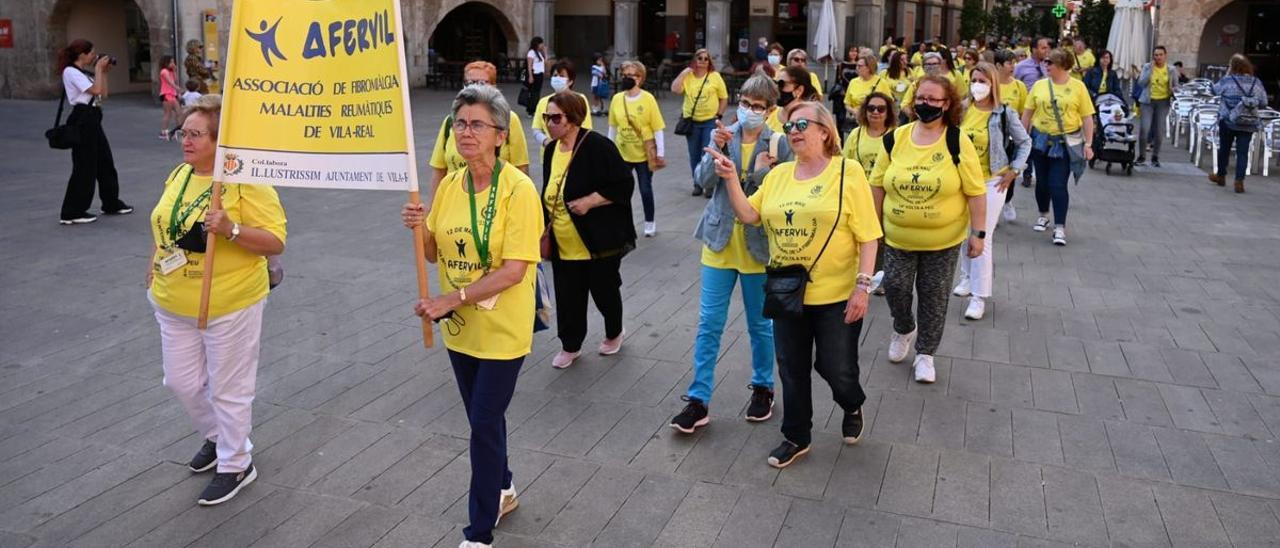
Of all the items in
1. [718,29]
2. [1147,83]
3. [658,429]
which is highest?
[718,29]

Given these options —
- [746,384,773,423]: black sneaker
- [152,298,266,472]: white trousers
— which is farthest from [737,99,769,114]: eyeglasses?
[152,298,266,472]: white trousers

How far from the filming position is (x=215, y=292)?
4.42 meters

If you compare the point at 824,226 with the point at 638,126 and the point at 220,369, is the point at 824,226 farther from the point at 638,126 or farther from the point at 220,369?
the point at 638,126

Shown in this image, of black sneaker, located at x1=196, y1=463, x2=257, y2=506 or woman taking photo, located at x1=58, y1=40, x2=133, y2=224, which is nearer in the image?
black sneaker, located at x1=196, y1=463, x2=257, y2=506

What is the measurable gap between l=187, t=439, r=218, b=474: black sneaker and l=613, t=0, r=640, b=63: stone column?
26.6m

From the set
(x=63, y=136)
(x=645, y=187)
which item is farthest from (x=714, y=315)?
(x=63, y=136)

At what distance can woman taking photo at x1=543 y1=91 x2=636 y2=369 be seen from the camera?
620cm

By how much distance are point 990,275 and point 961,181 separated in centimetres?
196

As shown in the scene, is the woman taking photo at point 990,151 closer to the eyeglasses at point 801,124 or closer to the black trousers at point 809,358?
the black trousers at point 809,358

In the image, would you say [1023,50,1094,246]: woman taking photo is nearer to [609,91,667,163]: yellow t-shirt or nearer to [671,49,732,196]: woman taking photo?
[671,49,732,196]: woman taking photo

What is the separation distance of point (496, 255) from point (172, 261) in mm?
1486

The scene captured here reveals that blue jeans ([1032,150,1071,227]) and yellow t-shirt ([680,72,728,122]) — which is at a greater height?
yellow t-shirt ([680,72,728,122])

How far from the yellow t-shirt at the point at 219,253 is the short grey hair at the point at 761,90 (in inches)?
93.4

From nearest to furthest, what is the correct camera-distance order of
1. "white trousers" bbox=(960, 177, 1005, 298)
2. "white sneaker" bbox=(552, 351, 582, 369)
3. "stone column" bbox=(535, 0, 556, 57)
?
"white sneaker" bbox=(552, 351, 582, 369) → "white trousers" bbox=(960, 177, 1005, 298) → "stone column" bbox=(535, 0, 556, 57)
